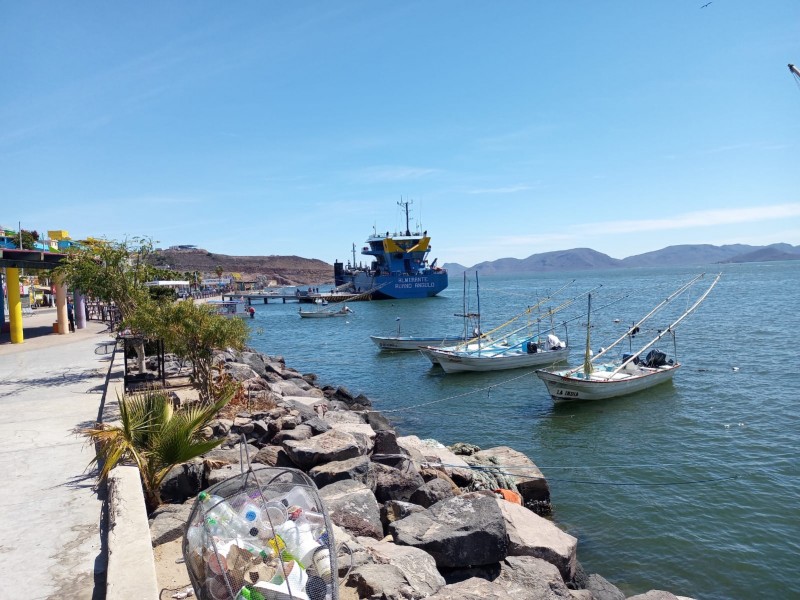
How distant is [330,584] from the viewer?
16.0 ft

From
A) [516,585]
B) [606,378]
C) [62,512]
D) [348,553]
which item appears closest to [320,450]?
[348,553]

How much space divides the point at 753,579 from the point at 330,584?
8755mm

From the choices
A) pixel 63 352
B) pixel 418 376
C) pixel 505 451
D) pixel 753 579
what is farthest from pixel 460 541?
pixel 418 376

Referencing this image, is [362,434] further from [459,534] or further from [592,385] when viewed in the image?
[592,385]

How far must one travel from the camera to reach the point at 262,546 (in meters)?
5.04

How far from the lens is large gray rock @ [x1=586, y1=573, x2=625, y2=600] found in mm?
8516

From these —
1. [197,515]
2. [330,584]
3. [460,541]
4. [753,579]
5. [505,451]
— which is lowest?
[753,579]

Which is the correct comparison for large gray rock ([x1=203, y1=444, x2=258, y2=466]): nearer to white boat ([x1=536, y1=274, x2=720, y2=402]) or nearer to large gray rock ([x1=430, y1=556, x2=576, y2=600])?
large gray rock ([x1=430, y1=556, x2=576, y2=600])

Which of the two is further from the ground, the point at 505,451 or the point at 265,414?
the point at 265,414

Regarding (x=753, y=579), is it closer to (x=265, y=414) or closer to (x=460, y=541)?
(x=460, y=541)

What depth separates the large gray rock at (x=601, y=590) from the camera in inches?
335

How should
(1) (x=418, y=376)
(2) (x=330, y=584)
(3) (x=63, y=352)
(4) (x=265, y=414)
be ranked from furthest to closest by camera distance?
(1) (x=418, y=376), (3) (x=63, y=352), (4) (x=265, y=414), (2) (x=330, y=584)

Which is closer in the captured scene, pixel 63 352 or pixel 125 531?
pixel 125 531

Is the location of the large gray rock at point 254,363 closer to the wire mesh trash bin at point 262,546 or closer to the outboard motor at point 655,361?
the outboard motor at point 655,361
